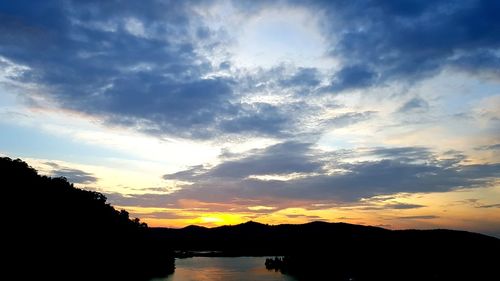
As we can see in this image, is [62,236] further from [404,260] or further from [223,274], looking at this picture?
[404,260]

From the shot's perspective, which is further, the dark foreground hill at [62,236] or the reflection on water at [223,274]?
the reflection on water at [223,274]

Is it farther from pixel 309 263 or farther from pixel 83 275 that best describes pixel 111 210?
pixel 309 263

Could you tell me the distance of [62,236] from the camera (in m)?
99.1

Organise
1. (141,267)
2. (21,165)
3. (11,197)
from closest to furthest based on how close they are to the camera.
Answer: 1. (11,197)
2. (21,165)
3. (141,267)

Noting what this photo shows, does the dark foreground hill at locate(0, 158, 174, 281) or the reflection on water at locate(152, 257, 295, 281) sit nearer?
the dark foreground hill at locate(0, 158, 174, 281)

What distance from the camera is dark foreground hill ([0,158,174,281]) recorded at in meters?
81.1

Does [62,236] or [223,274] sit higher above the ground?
[62,236]

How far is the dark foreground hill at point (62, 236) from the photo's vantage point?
8106 centimetres

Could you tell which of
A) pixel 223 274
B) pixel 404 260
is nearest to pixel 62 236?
pixel 223 274

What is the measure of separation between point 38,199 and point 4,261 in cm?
2579

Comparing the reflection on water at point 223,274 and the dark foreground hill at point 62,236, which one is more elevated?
the dark foreground hill at point 62,236

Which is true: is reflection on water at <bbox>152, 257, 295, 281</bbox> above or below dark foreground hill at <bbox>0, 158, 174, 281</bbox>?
below

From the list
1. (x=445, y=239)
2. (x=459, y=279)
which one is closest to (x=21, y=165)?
(x=459, y=279)

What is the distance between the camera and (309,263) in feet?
557
